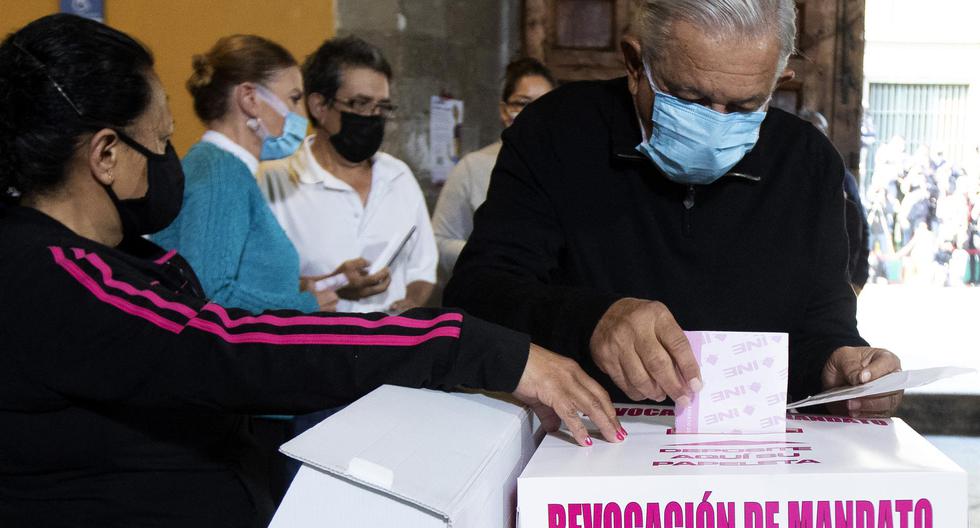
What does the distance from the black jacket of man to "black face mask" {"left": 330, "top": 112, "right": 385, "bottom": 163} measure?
1.75 metres

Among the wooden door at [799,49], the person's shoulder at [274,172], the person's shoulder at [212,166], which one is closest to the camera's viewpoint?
the person's shoulder at [212,166]

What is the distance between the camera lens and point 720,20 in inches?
58.1

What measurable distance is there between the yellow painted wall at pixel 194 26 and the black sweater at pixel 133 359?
2.95m

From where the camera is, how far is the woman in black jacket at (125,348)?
1243mm

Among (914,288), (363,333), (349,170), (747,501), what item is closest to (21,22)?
(349,170)

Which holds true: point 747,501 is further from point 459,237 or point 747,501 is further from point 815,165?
point 459,237

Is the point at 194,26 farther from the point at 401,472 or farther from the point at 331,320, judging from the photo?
the point at 401,472

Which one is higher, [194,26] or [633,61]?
[194,26]

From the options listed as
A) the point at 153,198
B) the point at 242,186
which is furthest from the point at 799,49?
the point at 153,198

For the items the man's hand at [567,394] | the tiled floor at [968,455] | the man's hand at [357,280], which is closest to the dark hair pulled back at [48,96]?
the man's hand at [567,394]

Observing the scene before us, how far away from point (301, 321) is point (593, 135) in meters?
0.64

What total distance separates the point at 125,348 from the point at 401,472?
483mm

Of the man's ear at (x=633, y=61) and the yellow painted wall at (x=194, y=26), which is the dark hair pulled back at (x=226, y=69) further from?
the man's ear at (x=633, y=61)

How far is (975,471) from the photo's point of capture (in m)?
4.91
